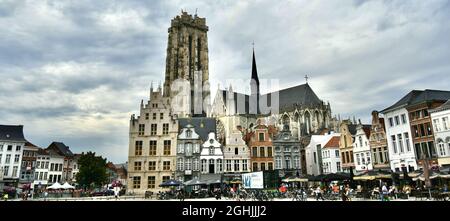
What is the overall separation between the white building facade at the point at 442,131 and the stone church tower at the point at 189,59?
50.9 metres

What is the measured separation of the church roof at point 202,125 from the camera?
41722mm

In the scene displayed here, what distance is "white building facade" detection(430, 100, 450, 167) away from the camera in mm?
27953

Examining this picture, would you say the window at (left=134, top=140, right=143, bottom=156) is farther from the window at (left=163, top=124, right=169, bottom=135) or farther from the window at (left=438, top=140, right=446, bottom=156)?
the window at (left=438, top=140, right=446, bottom=156)

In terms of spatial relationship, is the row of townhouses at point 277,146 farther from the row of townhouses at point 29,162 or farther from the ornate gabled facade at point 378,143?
the row of townhouses at point 29,162

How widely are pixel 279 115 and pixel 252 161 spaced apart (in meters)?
33.4

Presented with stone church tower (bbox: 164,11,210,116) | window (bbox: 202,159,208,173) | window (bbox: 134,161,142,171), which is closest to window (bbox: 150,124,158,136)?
window (bbox: 134,161,142,171)

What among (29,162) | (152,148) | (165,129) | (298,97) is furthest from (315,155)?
(29,162)

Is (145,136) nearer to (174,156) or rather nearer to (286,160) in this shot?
(174,156)

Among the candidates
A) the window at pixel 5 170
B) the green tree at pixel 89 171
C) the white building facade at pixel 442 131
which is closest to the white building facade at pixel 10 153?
the window at pixel 5 170

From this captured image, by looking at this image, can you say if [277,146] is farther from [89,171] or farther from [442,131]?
[89,171]

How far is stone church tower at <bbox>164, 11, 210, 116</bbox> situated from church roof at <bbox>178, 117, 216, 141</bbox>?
98.4 ft

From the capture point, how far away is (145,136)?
40.1m

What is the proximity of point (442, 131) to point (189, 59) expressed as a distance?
59.5 meters

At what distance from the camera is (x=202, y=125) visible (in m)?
42.9
